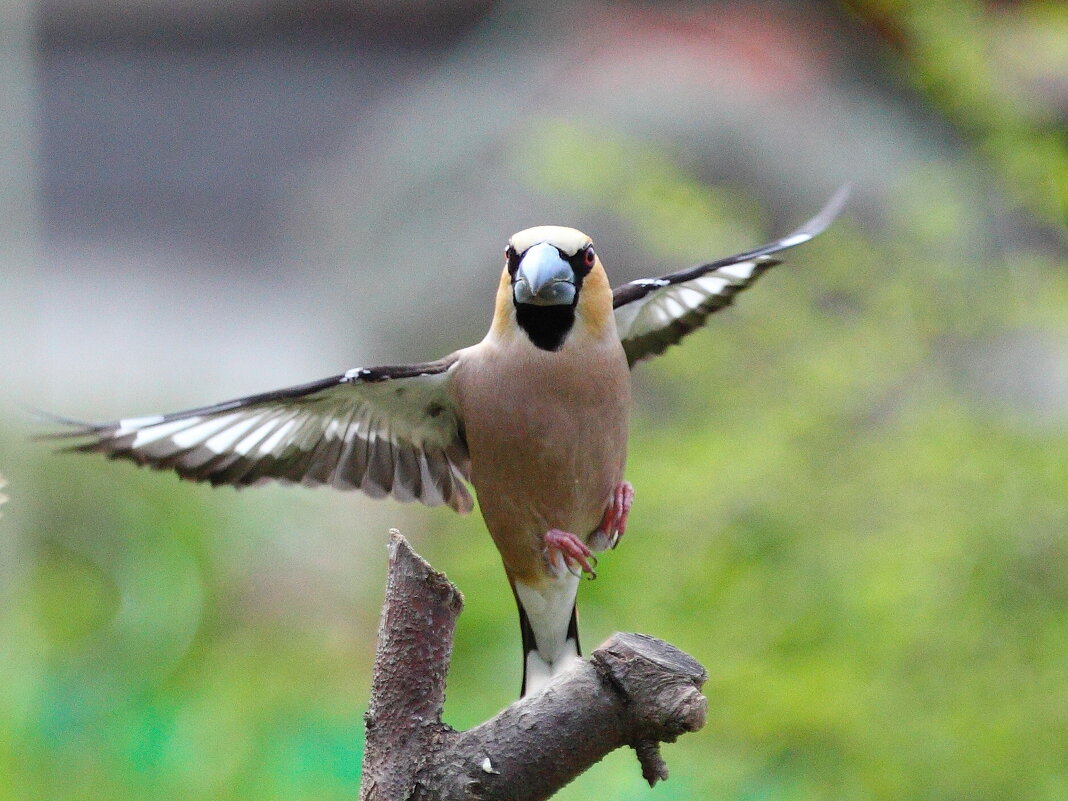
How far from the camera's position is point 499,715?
1678 mm

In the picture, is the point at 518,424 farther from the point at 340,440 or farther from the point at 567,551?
the point at 340,440

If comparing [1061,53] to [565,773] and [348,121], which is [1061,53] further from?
[348,121]

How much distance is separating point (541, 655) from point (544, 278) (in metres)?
0.81

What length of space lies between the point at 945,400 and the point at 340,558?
8.14ft

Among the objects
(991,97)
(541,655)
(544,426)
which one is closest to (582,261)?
(544,426)

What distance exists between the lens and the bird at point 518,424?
1956 mm

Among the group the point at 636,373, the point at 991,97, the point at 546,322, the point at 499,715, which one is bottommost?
the point at 499,715

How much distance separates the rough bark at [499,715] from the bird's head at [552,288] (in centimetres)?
37

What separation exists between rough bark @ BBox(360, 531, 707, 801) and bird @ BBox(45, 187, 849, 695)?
32 cm

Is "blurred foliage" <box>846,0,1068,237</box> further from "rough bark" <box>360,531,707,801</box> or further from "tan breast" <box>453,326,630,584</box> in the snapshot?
"rough bark" <box>360,531,707,801</box>

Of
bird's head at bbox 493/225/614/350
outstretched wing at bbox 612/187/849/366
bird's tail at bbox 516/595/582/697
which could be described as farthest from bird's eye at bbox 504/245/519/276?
bird's tail at bbox 516/595/582/697

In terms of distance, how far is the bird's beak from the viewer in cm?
181

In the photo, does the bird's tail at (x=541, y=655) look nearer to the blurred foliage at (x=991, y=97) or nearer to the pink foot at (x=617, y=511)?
the pink foot at (x=617, y=511)

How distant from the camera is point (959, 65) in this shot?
3139 millimetres
